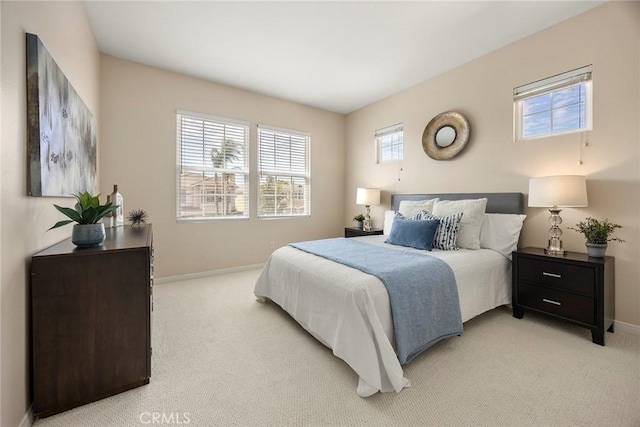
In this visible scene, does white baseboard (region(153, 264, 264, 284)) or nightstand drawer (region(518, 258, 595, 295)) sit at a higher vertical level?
nightstand drawer (region(518, 258, 595, 295))

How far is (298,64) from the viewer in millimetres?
3287

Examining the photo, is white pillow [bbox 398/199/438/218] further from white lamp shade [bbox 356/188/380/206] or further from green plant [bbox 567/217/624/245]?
green plant [bbox 567/217/624/245]

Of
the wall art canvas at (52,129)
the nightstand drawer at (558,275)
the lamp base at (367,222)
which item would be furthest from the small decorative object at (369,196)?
the wall art canvas at (52,129)

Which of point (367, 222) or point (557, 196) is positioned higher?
point (557, 196)

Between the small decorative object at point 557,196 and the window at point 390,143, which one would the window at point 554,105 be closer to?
the small decorative object at point 557,196

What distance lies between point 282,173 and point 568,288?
12.3 feet

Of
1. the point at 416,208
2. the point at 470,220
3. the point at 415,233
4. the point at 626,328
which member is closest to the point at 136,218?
the point at 415,233

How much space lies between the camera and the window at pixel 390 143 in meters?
4.18

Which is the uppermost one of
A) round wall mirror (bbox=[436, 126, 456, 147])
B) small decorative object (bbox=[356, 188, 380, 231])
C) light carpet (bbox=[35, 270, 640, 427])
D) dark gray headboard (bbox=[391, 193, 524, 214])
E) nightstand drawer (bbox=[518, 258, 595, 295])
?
round wall mirror (bbox=[436, 126, 456, 147])

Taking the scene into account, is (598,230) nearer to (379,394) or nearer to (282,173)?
(379,394)

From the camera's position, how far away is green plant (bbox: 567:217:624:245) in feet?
7.09

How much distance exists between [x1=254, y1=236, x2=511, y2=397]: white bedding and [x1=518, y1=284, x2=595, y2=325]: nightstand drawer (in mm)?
180

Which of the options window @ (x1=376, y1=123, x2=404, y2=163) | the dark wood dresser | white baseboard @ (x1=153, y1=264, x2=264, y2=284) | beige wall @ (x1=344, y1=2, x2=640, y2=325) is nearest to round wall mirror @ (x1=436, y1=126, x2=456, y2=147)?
beige wall @ (x1=344, y1=2, x2=640, y2=325)

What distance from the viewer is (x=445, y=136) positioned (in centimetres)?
348
